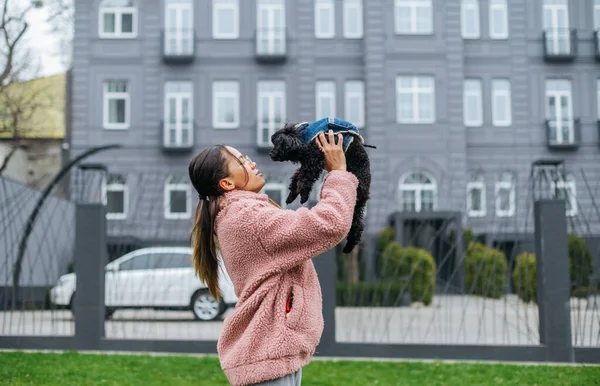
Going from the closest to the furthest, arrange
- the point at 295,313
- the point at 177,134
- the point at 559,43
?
the point at 295,313
the point at 177,134
the point at 559,43

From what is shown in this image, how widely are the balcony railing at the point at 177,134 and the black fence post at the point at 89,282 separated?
16942mm

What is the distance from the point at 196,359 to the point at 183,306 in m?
3.96

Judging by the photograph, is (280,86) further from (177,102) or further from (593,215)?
(593,215)

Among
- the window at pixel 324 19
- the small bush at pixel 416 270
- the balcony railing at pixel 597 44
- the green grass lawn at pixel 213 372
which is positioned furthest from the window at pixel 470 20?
the green grass lawn at pixel 213 372

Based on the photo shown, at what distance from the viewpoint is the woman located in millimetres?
2715

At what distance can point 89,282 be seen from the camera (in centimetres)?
1004

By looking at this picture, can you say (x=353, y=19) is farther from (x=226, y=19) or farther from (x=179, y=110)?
(x=179, y=110)

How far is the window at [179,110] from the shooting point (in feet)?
89.2

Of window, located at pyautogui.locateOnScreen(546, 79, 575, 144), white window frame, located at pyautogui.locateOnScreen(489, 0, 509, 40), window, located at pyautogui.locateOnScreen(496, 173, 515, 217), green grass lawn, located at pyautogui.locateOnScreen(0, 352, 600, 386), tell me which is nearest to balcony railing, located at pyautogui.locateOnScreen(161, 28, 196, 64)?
white window frame, located at pyautogui.locateOnScreen(489, 0, 509, 40)

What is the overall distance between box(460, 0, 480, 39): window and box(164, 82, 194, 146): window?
9801 millimetres

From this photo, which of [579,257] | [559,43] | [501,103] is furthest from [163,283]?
[559,43]

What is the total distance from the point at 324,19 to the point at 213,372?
20798 millimetres

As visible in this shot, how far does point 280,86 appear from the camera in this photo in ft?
90.7

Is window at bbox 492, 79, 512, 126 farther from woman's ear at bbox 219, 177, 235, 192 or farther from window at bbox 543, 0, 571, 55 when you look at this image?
woman's ear at bbox 219, 177, 235, 192
